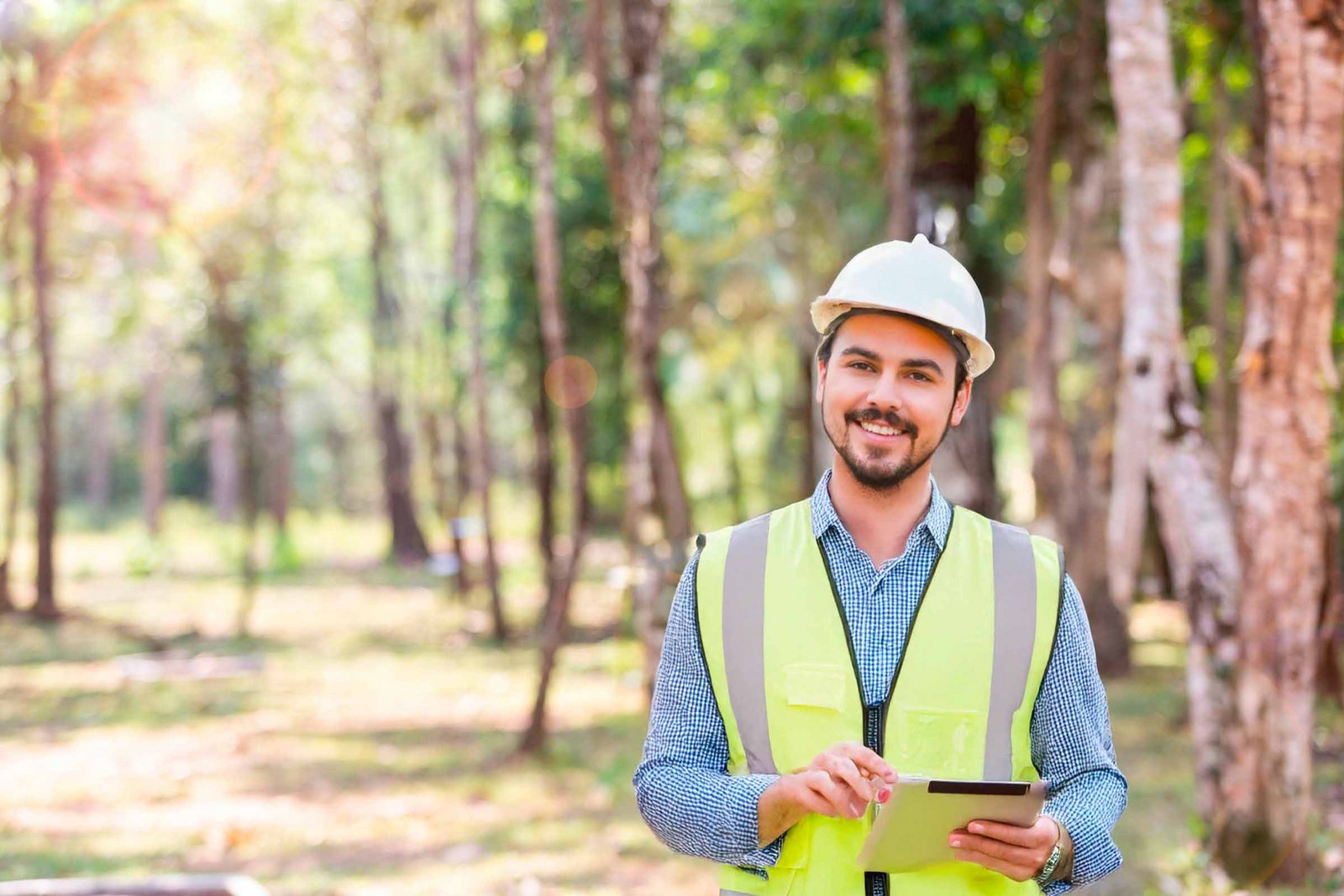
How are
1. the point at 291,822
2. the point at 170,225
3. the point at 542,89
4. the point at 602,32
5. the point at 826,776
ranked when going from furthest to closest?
1. the point at 170,225
2. the point at 542,89
3. the point at 602,32
4. the point at 291,822
5. the point at 826,776

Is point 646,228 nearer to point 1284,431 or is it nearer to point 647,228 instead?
point 647,228

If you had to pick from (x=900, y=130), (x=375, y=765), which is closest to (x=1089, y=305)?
(x=900, y=130)

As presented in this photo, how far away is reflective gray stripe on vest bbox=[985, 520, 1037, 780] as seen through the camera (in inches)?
109

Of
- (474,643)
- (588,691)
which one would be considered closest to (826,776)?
(588,691)

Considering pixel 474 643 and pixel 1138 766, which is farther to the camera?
pixel 474 643

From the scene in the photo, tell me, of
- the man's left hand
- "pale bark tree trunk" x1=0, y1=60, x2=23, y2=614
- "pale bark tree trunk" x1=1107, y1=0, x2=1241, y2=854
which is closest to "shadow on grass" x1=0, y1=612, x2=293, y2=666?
"pale bark tree trunk" x1=0, y1=60, x2=23, y2=614

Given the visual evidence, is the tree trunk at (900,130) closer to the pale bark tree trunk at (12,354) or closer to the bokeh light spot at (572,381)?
the bokeh light spot at (572,381)

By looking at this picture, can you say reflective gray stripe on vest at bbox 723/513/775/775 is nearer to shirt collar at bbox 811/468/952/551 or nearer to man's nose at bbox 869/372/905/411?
shirt collar at bbox 811/468/952/551

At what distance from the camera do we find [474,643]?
19.1 m

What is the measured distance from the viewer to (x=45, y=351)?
20.1 metres

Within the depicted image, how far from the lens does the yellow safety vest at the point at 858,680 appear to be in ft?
8.95

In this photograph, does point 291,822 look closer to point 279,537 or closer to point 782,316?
point 782,316

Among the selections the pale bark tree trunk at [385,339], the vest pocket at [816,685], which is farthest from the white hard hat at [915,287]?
the pale bark tree trunk at [385,339]

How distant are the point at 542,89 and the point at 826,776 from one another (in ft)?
34.6
